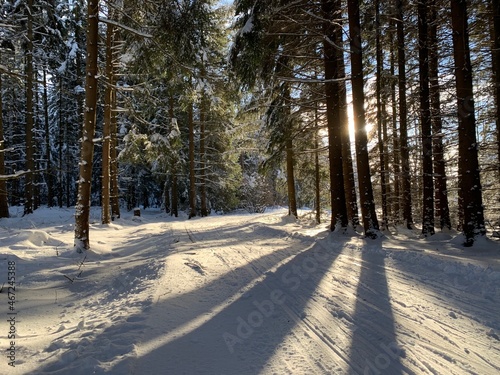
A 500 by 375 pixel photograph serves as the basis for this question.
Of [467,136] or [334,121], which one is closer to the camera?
[467,136]

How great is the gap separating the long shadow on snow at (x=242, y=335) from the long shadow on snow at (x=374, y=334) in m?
0.35

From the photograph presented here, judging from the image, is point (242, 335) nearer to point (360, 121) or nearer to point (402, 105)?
point (360, 121)

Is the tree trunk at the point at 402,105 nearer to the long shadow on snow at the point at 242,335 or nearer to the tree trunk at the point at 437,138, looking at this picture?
the tree trunk at the point at 437,138

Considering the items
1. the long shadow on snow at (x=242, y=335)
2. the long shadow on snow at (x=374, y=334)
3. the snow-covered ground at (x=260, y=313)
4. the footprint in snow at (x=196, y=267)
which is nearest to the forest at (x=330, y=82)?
the snow-covered ground at (x=260, y=313)

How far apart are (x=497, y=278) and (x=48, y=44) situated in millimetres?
21490

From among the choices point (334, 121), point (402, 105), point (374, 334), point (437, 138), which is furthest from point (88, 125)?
point (402, 105)

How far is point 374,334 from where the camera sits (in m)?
3.39

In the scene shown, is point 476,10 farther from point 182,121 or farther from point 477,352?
point 182,121

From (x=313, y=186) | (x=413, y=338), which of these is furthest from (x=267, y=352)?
(x=313, y=186)

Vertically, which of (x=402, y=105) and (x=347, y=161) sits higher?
(x=402, y=105)

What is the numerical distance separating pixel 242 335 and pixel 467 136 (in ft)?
24.4

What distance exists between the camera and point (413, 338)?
331 cm

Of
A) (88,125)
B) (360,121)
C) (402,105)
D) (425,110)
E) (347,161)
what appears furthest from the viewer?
(402,105)

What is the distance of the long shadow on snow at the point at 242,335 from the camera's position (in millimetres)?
2840
